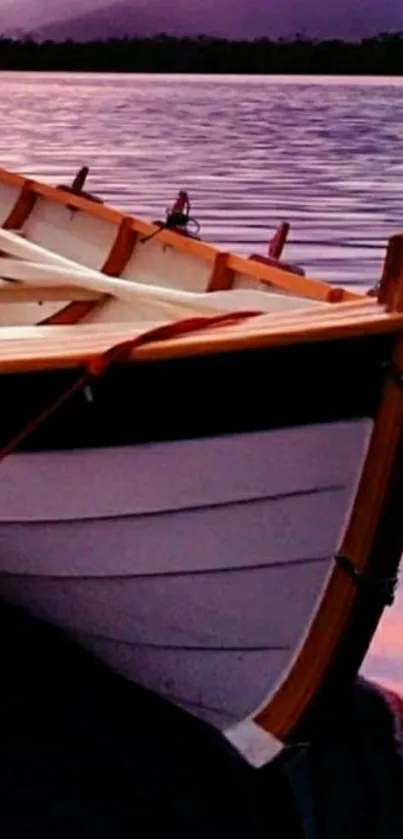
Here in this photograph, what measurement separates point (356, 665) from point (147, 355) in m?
1.36

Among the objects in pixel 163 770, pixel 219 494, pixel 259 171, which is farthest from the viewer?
pixel 259 171

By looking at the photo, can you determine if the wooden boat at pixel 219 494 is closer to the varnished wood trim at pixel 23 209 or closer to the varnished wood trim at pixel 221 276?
the varnished wood trim at pixel 221 276

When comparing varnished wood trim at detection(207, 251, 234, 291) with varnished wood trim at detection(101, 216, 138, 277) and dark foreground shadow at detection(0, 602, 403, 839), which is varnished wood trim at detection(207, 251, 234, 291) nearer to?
varnished wood trim at detection(101, 216, 138, 277)

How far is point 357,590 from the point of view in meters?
5.66

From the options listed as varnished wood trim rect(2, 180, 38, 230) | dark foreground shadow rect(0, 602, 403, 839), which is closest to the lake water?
dark foreground shadow rect(0, 602, 403, 839)

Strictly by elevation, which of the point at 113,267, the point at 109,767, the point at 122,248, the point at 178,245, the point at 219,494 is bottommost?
the point at 109,767

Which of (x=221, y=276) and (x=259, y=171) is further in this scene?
(x=259, y=171)

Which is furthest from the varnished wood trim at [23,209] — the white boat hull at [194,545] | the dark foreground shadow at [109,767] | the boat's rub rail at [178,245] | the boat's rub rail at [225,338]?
the boat's rub rail at [225,338]

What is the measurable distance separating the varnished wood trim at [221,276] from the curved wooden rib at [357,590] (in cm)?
252

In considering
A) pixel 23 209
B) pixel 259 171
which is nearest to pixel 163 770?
pixel 23 209

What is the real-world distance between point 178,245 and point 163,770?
3.63 metres

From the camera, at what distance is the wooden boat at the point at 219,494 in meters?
5.34

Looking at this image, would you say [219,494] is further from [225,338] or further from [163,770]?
[163,770]

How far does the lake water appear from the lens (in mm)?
22328
